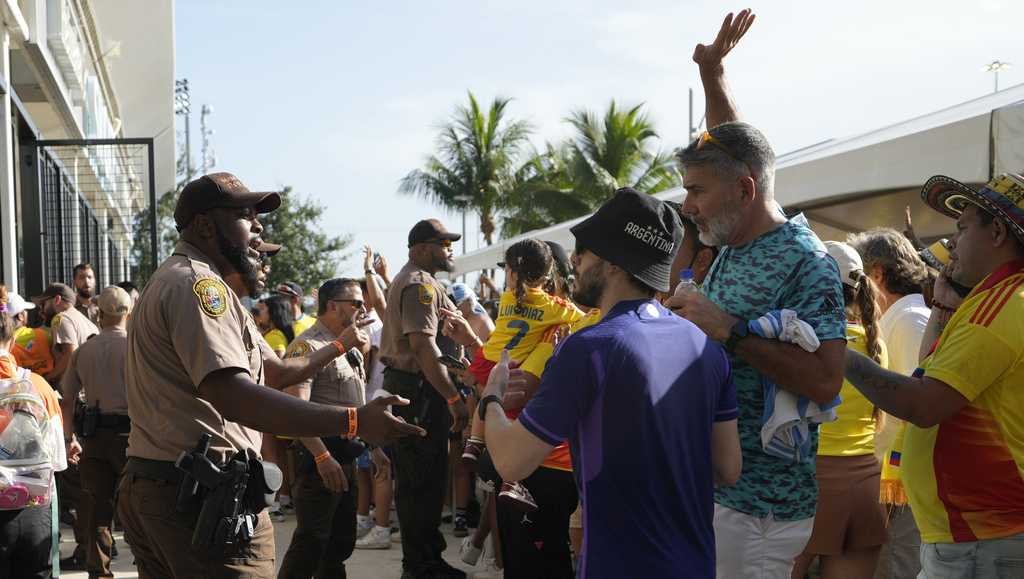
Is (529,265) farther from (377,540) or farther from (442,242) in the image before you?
(377,540)

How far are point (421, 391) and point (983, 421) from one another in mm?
4349

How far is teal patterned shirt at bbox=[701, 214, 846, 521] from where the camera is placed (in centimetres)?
298

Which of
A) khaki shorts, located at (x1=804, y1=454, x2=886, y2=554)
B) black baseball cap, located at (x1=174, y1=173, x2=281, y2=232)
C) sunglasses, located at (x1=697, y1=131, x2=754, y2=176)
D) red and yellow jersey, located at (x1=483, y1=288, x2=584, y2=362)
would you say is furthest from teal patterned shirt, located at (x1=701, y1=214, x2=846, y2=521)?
red and yellow jersey, located at (x1=483, y1=288, x2=584, y2=362)

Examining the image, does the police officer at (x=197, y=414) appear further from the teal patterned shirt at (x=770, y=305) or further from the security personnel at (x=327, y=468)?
the security personnel at (x=327, y=468)

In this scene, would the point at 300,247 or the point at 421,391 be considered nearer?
the point at 421,391

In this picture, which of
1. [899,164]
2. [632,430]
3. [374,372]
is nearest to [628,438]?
[632,430]

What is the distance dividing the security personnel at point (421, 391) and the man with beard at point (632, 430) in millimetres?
3921

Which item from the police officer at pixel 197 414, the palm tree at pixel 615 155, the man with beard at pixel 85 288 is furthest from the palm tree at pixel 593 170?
the police officer at pixel 197 414

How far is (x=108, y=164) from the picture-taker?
2475cm

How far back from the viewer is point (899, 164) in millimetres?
5699

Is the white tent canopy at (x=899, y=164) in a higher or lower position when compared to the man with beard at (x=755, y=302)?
higher

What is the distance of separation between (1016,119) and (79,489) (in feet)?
23.6

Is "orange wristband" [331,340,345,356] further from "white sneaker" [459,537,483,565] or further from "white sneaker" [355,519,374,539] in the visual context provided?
"white sneaker" [355,519,374,539]

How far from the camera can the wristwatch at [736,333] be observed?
2883 mm
